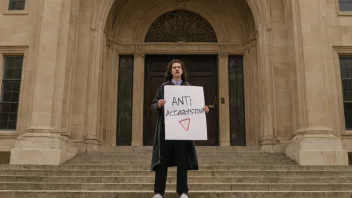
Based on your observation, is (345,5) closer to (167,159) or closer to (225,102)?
(225,102)

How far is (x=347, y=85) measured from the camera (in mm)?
13031

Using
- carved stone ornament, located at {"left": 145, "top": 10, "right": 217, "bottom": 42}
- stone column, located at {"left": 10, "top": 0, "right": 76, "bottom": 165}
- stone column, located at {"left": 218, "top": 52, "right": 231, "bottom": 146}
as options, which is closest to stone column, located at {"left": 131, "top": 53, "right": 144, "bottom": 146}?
carved stone ornament, located at {"left": 145, "top": 10, "right": 217, "bottom": 42}

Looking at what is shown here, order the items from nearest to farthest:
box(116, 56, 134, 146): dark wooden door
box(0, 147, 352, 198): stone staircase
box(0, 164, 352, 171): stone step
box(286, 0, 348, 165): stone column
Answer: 1. box(0, 147, 352, 198): stone staircase
2. box(0, 164, 352, 171): stone step
3. box(286, 0, 348, 165): stone column
4. box(116, 56, 134, 146): dark wooden door

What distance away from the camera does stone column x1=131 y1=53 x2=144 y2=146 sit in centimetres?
1552

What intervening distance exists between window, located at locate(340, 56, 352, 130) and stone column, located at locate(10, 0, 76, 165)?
30.5 ft

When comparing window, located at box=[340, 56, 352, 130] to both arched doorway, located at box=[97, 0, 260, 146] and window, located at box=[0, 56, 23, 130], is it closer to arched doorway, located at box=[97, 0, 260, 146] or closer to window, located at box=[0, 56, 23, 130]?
arched doorway, located at box=[97, 0, 260, 146]

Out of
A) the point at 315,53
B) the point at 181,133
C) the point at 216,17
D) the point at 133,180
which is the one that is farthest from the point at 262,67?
the point at 181,133

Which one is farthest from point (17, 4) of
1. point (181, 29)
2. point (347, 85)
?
point (347, 85)

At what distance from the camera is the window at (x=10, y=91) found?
42.6ft

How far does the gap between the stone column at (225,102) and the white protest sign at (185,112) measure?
10.2 m

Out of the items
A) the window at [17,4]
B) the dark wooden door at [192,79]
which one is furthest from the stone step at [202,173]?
the window at [17,4]

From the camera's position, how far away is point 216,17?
671 inches

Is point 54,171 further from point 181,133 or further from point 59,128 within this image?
point 181,133

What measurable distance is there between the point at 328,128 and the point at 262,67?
11.3 ft
